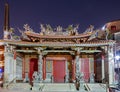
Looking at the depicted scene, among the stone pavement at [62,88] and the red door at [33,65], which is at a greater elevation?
the red door at [33,65]

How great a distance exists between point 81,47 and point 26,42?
547 centimetres

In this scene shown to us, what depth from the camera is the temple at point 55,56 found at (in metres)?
22.3

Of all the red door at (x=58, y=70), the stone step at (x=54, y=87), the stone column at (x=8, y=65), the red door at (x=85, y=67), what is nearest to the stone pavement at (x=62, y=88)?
the stone step at (x=54, y=87)

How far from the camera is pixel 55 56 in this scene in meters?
25.8

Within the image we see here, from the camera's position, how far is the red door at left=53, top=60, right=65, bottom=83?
2559cm

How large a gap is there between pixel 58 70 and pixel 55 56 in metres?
1.55

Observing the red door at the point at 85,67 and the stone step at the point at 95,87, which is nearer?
the stone step at the point at 95,87

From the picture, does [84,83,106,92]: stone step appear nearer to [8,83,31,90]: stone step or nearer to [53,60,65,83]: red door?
[53,60,65,83]: red door

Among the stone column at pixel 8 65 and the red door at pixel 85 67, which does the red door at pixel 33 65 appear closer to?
the stone column at pixel 8 65

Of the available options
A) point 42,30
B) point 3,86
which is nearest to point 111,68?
point 42,30

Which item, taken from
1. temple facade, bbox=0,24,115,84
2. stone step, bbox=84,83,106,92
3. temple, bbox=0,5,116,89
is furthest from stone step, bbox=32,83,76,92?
stone step, bbox=84,83,106,92

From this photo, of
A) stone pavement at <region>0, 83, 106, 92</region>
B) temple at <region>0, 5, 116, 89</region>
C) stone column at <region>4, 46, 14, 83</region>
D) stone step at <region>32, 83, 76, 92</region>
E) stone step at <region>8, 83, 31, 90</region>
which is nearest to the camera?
stone pavement at <region>0, 83, 106, 92</region>

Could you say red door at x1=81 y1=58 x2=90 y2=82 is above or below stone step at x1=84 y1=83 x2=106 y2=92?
above

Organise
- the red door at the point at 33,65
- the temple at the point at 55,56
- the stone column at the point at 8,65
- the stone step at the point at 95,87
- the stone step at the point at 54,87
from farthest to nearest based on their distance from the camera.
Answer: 1. the red door at the point at 33,65
2. the temple at the point at 55,56
3. the stone column at the point at 8,65
4. the stone step at the point at 54,87
5. the stone step at the point at 95,87
